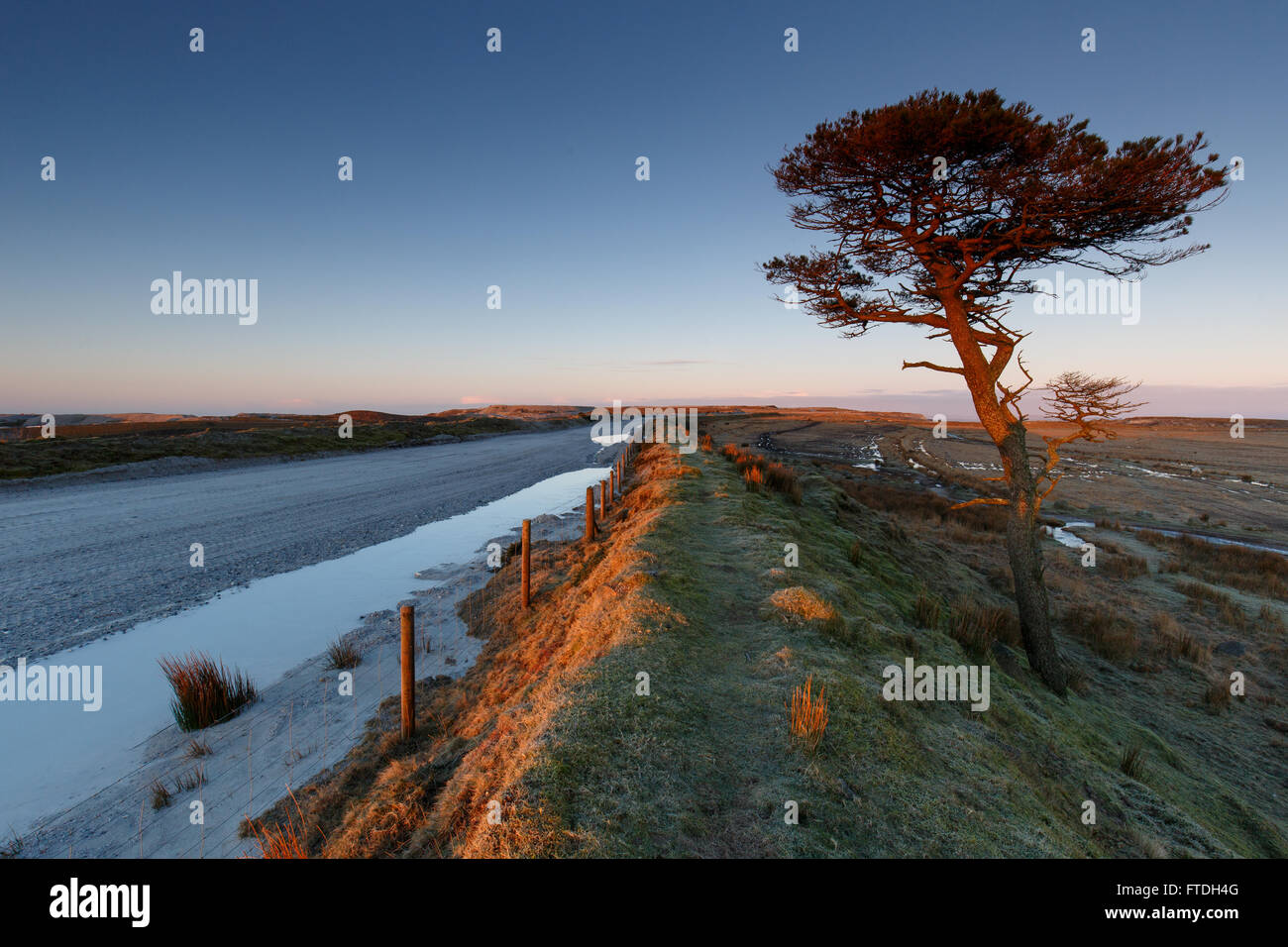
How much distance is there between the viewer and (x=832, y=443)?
62.4 m

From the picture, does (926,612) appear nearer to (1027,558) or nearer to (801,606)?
(1027,558)

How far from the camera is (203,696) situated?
22.2ft

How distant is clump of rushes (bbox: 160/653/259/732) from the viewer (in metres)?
6.71

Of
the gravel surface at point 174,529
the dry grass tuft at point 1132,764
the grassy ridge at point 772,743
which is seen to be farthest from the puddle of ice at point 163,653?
the dry grass tuft at point 1132,764

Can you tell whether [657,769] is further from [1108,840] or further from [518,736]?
[1108,840]

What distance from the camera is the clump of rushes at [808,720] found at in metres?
4.31

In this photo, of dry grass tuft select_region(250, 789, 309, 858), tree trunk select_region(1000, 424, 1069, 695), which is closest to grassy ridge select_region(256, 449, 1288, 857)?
dry grass tuft select_region(250, 789, 309, 858)

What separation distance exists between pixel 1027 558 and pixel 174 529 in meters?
21.8

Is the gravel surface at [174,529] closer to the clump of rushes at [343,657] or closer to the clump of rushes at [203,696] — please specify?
the clump of rushes at [203,696]

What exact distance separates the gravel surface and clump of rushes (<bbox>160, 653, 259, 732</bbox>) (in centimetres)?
339

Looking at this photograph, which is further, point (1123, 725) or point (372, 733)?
point (1123, 725)

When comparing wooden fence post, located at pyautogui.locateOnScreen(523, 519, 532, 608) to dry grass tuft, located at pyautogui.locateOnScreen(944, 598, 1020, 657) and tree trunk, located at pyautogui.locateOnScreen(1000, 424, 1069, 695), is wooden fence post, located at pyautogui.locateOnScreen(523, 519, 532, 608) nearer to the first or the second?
dry grass tuft, located at pyautogui.locateOnScreen(944, 598, 1020, 657)
